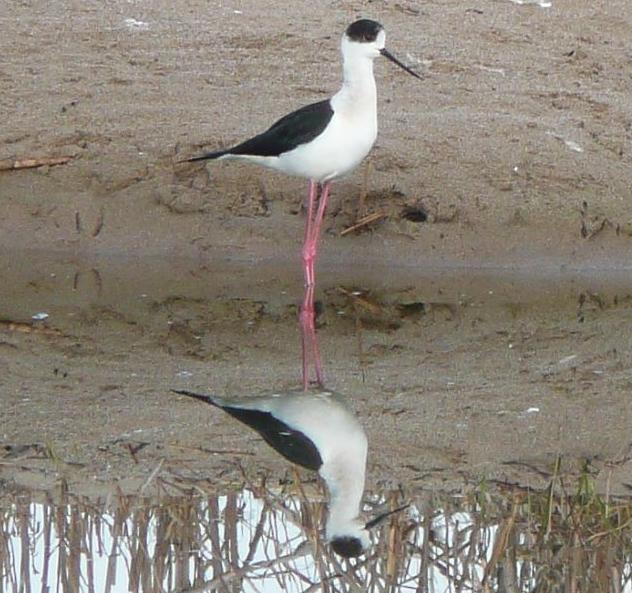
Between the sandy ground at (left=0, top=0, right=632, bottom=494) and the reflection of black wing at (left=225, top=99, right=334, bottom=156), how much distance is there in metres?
0.53

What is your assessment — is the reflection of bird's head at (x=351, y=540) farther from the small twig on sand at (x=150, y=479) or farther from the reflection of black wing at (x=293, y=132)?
the reflection of black wing at (x=293, y=132)

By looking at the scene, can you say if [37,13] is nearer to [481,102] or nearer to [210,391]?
[481,102]

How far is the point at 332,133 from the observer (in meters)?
6.16

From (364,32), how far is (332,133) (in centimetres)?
44

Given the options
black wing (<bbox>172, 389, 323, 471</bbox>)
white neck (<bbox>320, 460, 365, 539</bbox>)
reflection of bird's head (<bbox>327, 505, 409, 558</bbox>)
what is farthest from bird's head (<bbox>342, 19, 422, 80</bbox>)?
reflection of bird's head (<bbox>327, 505, 409, 558</bbox>)

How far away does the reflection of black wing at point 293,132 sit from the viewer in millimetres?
6184

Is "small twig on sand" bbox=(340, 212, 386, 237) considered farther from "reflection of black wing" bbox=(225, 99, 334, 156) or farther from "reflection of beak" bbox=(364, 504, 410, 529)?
"reflection of beak" bbox=(364, 504, 410, 529)

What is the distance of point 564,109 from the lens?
7270 millimetres

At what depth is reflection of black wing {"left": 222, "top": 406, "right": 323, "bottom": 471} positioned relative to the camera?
452 centimetres

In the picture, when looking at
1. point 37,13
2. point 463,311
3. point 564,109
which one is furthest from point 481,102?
point 37,13

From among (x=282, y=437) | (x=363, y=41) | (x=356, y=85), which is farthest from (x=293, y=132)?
(x=282, y=437)

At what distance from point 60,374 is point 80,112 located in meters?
2.16

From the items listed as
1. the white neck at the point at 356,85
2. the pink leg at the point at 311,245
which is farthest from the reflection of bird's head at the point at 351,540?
the white neck at the point at 356,85

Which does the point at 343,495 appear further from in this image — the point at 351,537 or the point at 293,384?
the point at 293,384
